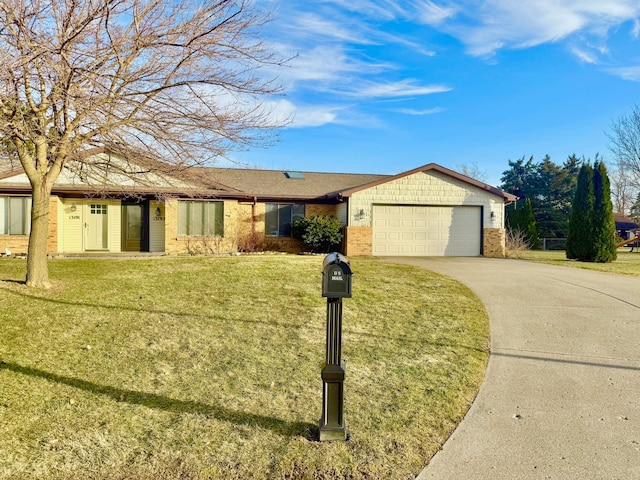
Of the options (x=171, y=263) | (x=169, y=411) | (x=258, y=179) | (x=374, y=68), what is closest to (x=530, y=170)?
(x=258, y=179)

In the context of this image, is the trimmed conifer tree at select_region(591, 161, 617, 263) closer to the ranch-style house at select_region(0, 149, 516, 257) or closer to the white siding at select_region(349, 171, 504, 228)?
the ranch-style house at select_region(0, 149, 516, 257)

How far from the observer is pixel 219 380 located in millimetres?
4230

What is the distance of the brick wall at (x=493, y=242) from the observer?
693 inches

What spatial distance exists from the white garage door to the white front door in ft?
35.2

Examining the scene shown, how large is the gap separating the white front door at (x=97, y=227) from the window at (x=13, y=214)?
6.48 ft

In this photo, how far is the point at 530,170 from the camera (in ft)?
125

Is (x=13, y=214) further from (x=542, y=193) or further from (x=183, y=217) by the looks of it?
(x=542, y=193)

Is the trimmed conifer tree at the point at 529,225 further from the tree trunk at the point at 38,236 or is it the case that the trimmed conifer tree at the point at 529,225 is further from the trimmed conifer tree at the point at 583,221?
the tree trunk at the point at 38,236

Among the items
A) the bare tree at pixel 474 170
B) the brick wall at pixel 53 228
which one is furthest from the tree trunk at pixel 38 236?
the bare tree at pixel 474 170

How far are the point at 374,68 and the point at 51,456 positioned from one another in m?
11.1

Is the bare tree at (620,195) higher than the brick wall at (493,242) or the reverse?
higher

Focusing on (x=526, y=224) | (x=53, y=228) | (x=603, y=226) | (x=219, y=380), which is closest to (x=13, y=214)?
(x=53, y=228)

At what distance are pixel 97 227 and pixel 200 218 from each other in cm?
404

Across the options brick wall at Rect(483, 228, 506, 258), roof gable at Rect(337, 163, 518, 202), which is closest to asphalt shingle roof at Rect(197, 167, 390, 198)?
roof gable at Rect(337, 163, 518, 202)
